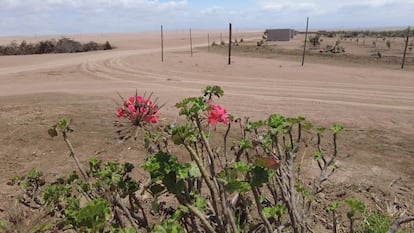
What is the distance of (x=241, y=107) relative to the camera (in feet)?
30.1

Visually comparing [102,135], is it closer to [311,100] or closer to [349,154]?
[349,154]

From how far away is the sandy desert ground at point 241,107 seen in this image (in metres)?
4.88

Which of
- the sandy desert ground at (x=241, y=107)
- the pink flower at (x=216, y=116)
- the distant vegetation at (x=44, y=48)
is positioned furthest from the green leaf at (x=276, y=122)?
the distant vegetation at (x=44, y=48)

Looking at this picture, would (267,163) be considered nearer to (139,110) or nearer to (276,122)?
(276,122)

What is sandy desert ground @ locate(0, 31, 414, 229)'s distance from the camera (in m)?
4.88

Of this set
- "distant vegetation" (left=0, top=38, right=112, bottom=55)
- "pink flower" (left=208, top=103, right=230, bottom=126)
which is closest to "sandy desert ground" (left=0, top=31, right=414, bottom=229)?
"pink flower" (left=208, top=103, right=230, bottom=126)

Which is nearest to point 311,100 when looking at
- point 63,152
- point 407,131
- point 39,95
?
point 407,131

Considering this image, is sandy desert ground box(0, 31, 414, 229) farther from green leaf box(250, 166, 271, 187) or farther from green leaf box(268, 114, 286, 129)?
green leaf box(250, 166, 271, 187)

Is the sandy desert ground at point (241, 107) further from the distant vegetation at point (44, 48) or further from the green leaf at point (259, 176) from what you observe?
the distant vegetation at point (44, 48)

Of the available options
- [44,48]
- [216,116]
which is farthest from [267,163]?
[44,48]

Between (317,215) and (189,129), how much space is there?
2681 mm

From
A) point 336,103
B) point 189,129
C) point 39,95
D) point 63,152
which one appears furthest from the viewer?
point 39,95

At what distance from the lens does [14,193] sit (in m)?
4.42

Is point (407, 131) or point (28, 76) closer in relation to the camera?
point (407, 131)
